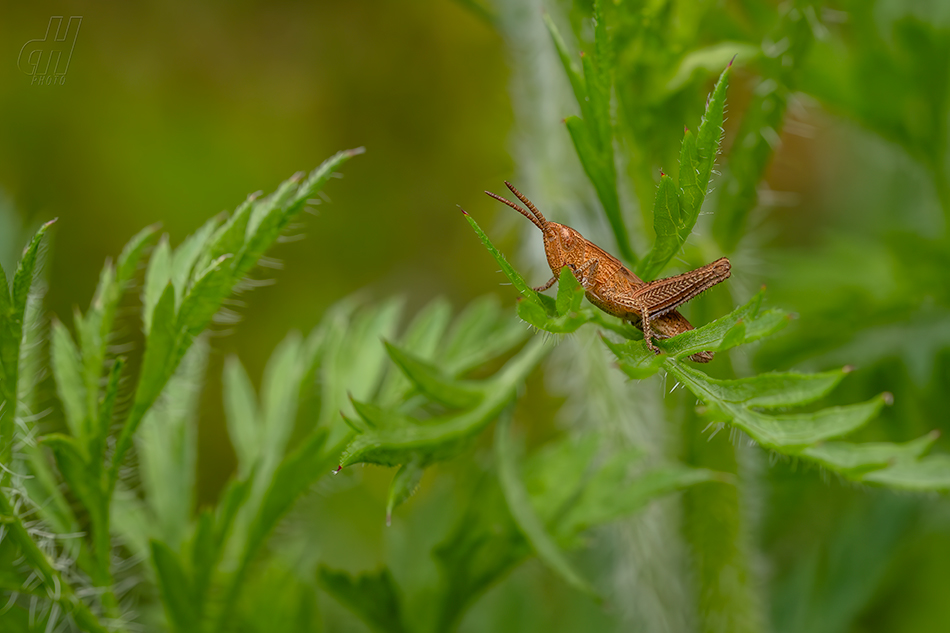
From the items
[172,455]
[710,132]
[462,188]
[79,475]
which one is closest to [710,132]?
[710,132]

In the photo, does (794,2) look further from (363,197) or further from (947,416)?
(363,197)

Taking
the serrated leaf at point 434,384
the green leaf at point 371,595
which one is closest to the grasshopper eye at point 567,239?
the serrated leaf at point 434,384

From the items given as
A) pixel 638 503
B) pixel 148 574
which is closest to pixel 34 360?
pixel 148 574

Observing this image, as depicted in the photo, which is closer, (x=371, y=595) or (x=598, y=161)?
(x=598, y=161)

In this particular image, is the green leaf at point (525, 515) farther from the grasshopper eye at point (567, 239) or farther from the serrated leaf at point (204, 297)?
the serrated leaf at point (204, 297)

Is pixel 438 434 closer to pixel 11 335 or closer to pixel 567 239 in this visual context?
pixel 567 239

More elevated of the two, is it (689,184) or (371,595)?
(689,184)

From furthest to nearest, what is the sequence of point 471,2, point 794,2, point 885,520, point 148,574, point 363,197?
point 363,197, point 885,520, point 471,2, point 148,574, point 794,2

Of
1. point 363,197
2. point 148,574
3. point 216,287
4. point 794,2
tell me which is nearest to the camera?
point 216,287
